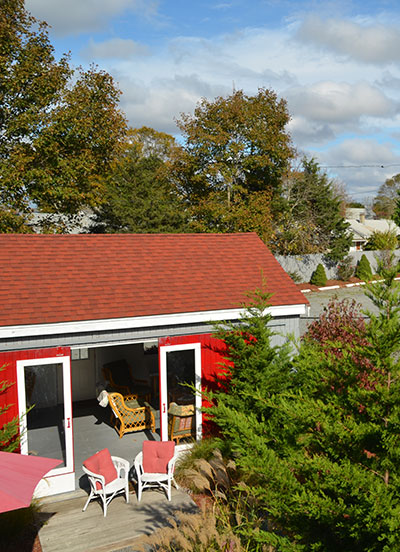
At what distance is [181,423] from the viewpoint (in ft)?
33.0

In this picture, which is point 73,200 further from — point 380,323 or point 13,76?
point 380,323

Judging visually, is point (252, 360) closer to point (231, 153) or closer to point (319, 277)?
point (231, 153)

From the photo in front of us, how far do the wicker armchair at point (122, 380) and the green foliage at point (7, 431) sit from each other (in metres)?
4.54

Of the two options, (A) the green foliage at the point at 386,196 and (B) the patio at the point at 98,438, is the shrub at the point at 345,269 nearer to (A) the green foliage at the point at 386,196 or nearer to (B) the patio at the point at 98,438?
(B) the patio at the point at 98,438

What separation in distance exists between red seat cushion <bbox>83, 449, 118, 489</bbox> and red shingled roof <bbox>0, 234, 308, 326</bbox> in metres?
2.42

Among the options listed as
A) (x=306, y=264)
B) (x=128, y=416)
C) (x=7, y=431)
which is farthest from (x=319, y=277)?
(x=7, y=431)

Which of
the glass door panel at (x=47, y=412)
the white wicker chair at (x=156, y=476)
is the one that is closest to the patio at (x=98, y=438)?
the glass door panel at (x=47, y=412)

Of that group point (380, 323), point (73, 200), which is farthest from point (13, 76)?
point (380, 323)

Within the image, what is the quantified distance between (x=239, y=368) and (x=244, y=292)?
5.94ft

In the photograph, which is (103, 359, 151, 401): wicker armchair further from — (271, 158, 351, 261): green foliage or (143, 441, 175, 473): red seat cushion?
(271, 158, 351, 261): green foliage

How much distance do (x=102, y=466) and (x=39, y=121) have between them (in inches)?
614

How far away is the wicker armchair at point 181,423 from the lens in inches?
393

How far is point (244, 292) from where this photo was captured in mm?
10336

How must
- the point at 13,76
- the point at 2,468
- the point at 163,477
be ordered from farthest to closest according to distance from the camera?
the point at 13,76 → the point at 163,477 → the point at 2,468
